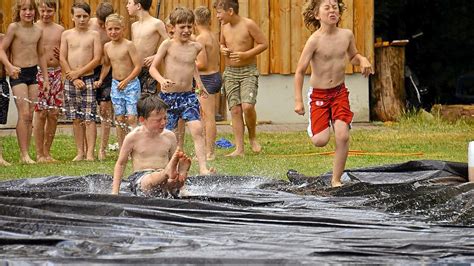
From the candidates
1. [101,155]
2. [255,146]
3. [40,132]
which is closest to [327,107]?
[101,155]

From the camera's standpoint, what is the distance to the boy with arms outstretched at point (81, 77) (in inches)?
529

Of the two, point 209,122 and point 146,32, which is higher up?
point 146,32

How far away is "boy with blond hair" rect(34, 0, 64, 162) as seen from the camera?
1345cm

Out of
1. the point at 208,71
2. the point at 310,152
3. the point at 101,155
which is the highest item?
the point at 208,71

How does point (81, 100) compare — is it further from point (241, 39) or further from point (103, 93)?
point (241, 39)

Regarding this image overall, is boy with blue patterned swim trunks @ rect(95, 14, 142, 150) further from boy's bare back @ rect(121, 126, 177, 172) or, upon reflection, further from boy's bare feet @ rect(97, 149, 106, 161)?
boy's bare back @ rect(121, 126, 177, 172)

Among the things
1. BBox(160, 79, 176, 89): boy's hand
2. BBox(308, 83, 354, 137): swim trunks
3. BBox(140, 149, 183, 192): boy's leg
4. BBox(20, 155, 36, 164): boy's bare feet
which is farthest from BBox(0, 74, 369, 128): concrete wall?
BBox(140, 149, 183, 192): boy's leg

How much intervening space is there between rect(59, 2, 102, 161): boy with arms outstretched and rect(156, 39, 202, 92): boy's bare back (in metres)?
1.58

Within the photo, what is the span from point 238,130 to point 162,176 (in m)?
5.13

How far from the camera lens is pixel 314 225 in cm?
761

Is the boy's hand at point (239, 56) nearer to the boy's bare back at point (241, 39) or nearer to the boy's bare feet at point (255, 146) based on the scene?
the boy's bare back at point (241, 39)

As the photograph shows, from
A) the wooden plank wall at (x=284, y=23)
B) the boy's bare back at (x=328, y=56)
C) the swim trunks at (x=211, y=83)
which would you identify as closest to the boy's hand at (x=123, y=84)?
the swim trunks at (x=211, y=83)

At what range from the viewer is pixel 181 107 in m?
12.0

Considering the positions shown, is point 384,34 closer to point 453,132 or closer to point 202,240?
point 453,132
